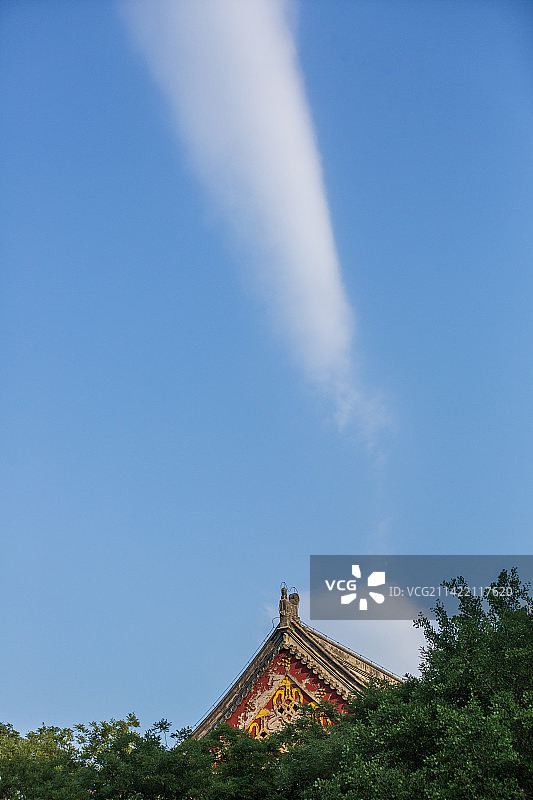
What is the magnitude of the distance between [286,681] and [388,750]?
10.8 meters

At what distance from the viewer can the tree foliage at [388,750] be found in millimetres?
12203

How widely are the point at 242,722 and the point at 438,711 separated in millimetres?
12373

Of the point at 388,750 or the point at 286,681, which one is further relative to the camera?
the point at 286,681

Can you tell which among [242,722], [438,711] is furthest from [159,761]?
[438,711]

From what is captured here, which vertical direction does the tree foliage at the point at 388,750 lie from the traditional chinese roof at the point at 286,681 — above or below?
below

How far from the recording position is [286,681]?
2409 centimetres

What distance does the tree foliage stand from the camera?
12203 mm

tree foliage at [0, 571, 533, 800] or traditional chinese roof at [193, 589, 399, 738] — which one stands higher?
traditional chinese roof at [193, 589, 399, 738]

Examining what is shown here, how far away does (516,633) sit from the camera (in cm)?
1492

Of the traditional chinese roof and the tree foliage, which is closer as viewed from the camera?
the tree foliage

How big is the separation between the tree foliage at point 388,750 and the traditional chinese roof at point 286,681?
2088 mm

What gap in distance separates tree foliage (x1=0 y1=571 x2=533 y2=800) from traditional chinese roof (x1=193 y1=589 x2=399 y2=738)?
2088mm

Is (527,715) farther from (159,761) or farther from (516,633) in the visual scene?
(159,761)

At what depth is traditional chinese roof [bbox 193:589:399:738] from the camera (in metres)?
23.4
